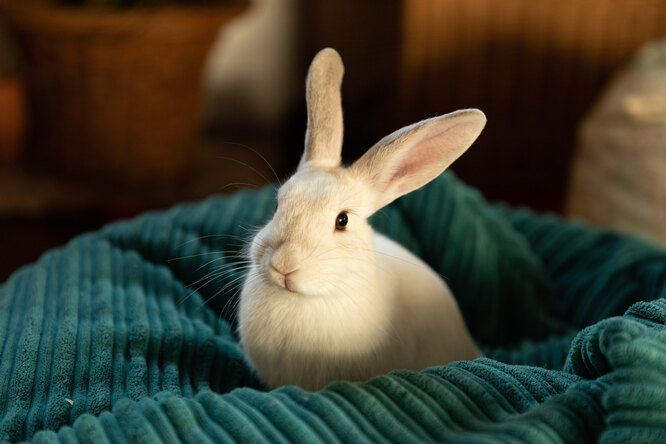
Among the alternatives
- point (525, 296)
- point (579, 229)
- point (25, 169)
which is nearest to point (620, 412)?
point (525, 296)

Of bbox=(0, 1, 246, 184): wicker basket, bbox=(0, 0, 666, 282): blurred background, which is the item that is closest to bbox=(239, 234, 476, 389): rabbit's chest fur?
bbox=(0, 0, 666, 282): blurred background

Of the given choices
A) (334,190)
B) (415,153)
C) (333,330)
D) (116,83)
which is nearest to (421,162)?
(415,153)

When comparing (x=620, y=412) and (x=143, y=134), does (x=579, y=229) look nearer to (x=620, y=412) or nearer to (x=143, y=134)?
(x=620, y=412)

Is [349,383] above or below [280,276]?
below

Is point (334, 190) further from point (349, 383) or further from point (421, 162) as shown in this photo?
point (349, 383)

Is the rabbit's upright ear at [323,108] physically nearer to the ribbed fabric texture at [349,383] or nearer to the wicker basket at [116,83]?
the ribbed fabric texture at [349,383]

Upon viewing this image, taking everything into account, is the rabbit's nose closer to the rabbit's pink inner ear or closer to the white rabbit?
the white rabbit

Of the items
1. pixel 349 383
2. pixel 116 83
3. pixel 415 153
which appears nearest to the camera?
pixel 349 383

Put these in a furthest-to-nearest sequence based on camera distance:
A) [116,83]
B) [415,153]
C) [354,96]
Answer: [354,96]
[116,83]
[415,153]

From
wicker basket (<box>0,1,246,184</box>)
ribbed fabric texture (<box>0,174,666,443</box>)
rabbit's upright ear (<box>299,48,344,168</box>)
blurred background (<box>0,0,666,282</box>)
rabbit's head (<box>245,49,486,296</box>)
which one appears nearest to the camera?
ribbed fabric texture (<box>0,174,666,443</box>)
